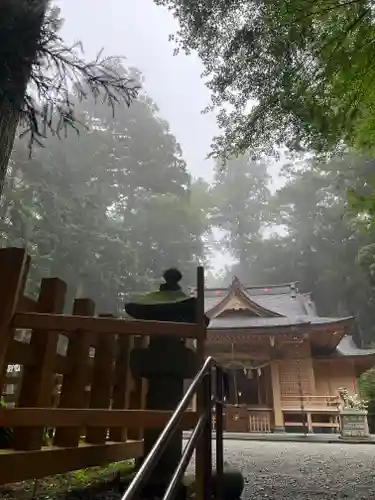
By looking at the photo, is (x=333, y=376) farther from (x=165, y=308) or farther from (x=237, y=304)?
(x=165, y=308)

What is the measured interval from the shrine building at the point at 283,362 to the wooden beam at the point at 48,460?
10552 mm

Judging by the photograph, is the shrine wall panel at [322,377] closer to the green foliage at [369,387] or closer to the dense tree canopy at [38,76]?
the green foliage at [369,387]

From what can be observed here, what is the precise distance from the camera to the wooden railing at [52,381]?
79.2 inches

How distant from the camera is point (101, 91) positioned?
2920mm

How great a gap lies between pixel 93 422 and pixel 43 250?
16.9 meters

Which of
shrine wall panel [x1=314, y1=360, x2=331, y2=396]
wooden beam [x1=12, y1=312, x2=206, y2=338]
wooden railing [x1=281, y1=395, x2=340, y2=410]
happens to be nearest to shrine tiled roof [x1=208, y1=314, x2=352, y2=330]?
shrine wall panel [x1=314, y1=360, x2=331, y2=396]

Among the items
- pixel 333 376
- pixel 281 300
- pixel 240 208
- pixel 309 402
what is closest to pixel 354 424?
pixel 309 402

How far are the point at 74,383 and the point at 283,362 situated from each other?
12525 mm

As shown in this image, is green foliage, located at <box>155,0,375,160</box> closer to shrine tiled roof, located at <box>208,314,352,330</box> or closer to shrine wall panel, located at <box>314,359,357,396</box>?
shrine tiled roof, located at <box>208,314,352,330</box>

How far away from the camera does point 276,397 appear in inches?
524

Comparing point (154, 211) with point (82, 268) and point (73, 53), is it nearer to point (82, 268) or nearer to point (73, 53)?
point (82, 268)

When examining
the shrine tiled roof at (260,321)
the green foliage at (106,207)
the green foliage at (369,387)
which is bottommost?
the green foliage at (369,387)

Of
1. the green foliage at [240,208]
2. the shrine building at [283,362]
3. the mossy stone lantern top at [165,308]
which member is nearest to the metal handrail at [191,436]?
the mossy stone lantern top at [165,308]

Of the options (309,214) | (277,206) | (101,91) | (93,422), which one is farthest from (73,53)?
(277,206)
